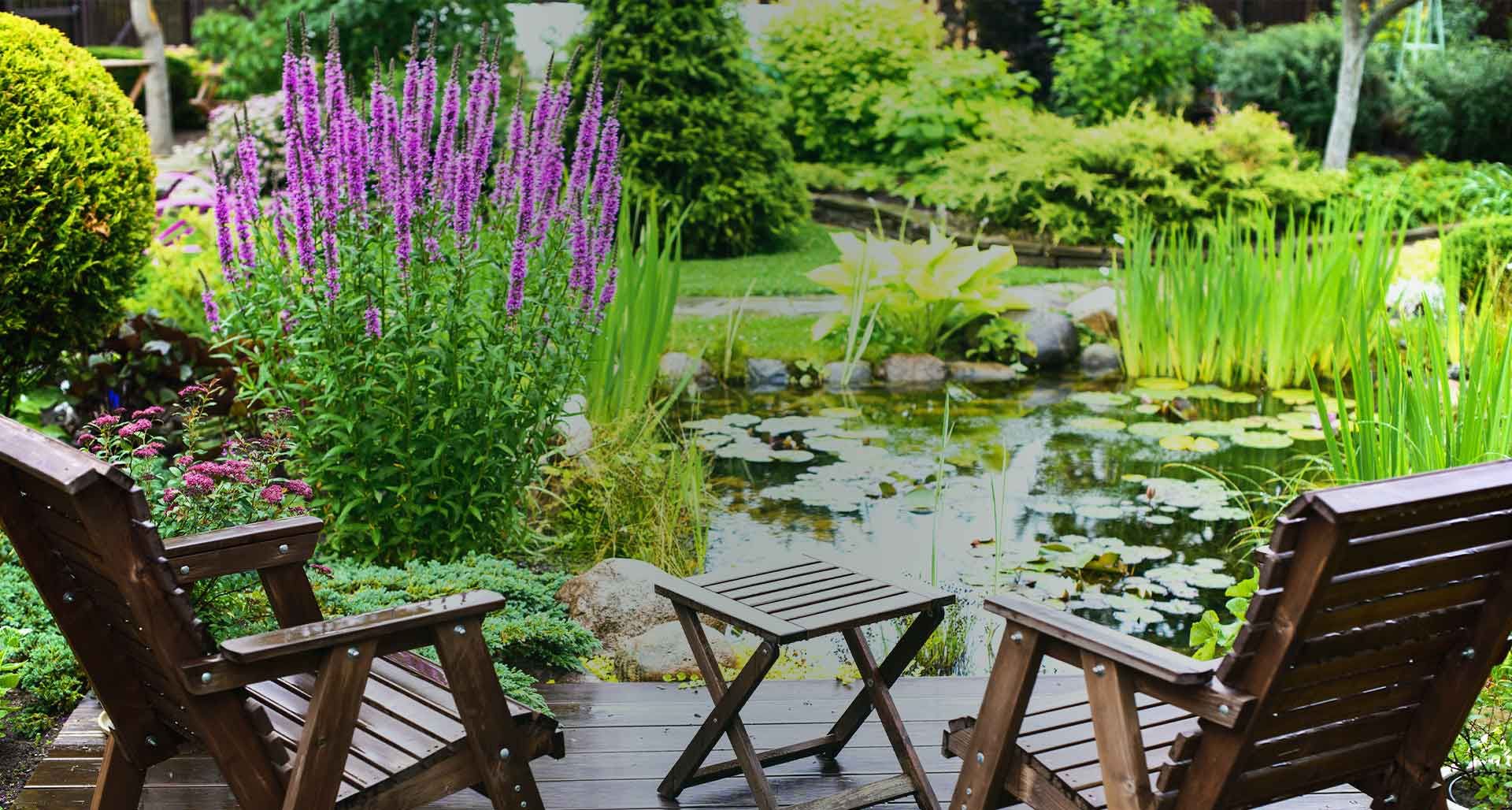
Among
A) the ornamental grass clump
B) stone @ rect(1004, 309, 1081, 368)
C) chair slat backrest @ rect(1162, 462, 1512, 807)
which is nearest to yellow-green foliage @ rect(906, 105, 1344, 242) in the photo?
stone @ rect(1004, 309, 1081, 368)

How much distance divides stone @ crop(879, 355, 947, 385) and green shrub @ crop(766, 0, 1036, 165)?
465 cm

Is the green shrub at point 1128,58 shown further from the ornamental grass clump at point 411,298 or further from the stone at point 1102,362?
the ornamental grass clump at point 411,298

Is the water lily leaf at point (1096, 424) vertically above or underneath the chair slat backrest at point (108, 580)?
underneath

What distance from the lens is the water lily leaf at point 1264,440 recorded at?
6059mm

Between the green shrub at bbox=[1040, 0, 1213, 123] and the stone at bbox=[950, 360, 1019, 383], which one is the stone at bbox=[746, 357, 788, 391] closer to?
the stone at bbox=[950, 360, 1019, 383]

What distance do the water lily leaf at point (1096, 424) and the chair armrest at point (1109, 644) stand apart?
14.6 ft

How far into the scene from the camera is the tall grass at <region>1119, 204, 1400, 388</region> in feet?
21.0

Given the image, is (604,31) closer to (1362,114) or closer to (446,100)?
(446,100)

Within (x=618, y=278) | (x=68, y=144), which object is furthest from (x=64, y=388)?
(x=618, y=278)

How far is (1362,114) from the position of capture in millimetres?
14234

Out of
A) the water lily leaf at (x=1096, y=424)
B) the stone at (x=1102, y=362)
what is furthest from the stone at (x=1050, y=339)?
the water lily leaf at (x=1096, y=424)

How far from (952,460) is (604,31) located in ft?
19.4

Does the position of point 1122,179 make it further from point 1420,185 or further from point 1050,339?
point 1050,339

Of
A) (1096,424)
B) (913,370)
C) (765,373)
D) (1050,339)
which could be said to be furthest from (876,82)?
(1096,424)
